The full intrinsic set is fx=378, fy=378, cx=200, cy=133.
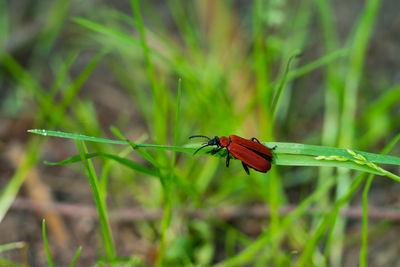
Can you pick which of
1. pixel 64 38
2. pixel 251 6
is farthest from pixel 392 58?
pixel 64 38

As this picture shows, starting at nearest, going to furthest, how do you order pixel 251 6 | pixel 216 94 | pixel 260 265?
pixel 260 265 → pixel 216 94 → pixel 251 6

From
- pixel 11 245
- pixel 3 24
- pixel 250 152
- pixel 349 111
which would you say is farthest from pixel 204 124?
pixel 3 24

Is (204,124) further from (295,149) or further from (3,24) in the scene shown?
(3,24)

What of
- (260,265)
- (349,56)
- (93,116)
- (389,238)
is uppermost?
(349,56)

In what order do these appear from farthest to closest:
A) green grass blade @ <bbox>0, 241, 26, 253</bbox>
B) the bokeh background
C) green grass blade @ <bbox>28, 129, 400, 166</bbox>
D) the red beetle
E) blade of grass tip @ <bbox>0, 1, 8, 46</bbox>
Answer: blade of grass tip @ <bbox>0, 1, 8, 46</bbox>
the bokeh background
green grass blade @ <bbox>0, 241, 26, 253</bbox>
the red beetle
green grass blade @ <bbox>28, 129, 400, 166</bbox>

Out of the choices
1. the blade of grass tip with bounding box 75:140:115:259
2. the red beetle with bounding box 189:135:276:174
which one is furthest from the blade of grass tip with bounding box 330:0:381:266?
the blade of grass tip with bounding box 75:140:115:259

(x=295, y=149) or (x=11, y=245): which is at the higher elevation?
(x=295, y=149)

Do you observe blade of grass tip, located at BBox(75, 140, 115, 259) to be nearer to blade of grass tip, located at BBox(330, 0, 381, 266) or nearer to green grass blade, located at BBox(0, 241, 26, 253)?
green grass blade, located at BBox(0, 241, 26, 253)

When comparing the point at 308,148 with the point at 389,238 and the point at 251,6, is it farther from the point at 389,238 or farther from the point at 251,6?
the point at 251,6
